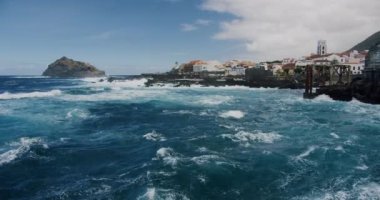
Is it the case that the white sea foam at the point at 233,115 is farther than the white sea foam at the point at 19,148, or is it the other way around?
the white sea foam at the point at 233,115

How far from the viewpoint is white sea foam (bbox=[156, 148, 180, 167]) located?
Answer: 63.6 feet

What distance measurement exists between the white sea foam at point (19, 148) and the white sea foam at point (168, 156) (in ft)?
23.2

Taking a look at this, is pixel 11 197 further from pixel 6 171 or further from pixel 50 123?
pixel 50 123

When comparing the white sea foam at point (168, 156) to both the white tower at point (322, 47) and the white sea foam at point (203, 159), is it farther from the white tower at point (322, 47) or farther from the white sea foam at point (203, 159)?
the white tower at point (322, 47)

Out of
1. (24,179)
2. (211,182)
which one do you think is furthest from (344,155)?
(24,179)

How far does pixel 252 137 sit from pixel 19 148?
13.9 meters

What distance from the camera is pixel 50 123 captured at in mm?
32344

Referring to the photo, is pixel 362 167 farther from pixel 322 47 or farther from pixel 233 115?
pixel 322 47

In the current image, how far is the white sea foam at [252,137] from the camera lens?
24.2 m

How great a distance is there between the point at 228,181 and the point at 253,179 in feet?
3.72

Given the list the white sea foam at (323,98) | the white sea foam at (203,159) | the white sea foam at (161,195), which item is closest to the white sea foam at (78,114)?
the white sea foam at (203,159)

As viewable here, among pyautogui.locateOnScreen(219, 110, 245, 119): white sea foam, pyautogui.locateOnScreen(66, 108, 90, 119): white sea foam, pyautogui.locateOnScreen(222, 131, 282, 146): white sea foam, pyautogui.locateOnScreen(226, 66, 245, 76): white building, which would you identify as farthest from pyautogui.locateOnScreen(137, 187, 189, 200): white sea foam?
pyautogui.locateOnScreen(226, 66, 245, 76): white building

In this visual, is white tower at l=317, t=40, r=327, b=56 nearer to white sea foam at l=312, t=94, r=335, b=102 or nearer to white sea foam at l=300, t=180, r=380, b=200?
white sea foam at l=312, t=94, r=335, b=102

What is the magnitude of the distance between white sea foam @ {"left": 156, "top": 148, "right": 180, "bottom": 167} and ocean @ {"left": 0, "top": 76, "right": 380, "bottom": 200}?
0.05 m
